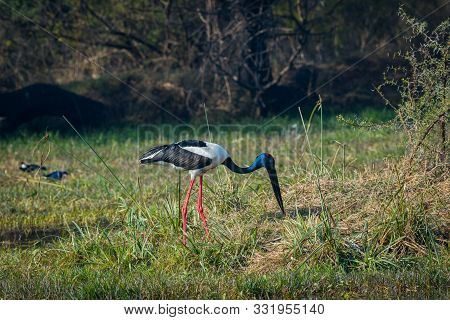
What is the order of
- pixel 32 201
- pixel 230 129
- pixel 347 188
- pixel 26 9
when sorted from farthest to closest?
pixel 26 9 < pixel 230 129 < pixel 32 201 < pixel 347 188

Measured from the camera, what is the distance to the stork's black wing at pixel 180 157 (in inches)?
274

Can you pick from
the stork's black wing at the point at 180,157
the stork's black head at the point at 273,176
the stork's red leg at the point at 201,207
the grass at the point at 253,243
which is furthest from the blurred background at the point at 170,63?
the stork's red leg at the point at 201,207

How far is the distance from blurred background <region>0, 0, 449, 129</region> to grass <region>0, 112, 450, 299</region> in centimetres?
660

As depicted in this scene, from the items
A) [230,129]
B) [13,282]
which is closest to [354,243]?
[13,282]

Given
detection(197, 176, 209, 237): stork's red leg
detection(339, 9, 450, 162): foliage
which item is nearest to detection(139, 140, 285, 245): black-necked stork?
detection(197, 176, 209, 237): stork's red leg

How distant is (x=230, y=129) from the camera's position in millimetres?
13875

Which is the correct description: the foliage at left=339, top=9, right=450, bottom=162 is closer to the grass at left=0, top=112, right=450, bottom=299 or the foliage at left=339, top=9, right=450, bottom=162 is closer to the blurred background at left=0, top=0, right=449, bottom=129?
the grass at left=0, top=112, right=450, bottom=299

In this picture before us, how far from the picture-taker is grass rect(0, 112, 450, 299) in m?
5.16

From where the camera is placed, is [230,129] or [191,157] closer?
[191,157]

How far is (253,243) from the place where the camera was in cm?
604

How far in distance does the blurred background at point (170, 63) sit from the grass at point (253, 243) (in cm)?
660

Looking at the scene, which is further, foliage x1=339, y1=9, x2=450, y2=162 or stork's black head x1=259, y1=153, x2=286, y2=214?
stork's black head x1=259, y1=153, x2=286, y2=214

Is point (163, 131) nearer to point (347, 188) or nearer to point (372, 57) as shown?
point (372, 57)

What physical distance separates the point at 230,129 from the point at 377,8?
6300 mm
